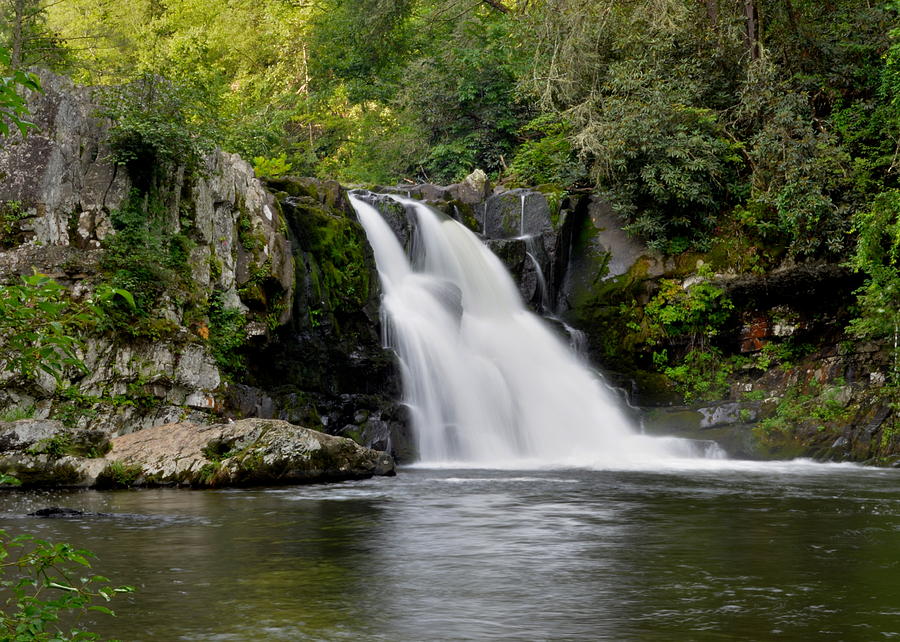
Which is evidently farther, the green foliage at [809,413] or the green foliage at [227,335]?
the green foliage at [809,413]

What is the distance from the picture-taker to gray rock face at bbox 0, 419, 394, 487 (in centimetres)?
1181

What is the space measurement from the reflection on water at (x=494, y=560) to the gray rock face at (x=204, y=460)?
0.60 meters

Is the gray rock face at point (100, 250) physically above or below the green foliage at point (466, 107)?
below

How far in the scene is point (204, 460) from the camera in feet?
39.9

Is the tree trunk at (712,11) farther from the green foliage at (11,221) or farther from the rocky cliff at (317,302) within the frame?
the green foliage at (11,221)

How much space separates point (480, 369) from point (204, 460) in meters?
7.26

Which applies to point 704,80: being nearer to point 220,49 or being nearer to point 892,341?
point 892,341

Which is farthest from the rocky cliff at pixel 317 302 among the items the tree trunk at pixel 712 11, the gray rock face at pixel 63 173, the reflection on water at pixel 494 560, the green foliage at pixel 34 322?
the green foliage at pixel 34 322

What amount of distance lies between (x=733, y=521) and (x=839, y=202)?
1318cm

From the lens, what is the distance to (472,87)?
28.2 m

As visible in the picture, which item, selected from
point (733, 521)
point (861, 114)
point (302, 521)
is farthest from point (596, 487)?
point (861, 114)

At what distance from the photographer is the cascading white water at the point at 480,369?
1684 centimetres

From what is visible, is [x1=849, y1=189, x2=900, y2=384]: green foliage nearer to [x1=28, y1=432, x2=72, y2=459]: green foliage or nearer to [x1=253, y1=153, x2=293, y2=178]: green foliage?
[x1=28, y1=432, x2=72, y2=459]: green foliage

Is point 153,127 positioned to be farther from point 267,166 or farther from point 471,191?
point 471,191
